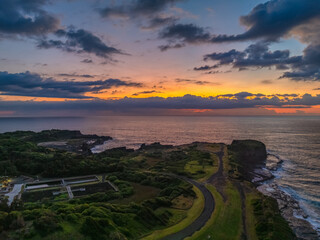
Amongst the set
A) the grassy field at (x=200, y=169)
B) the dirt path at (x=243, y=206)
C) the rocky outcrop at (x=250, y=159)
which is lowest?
the rocky outcrop at (x=250, y=159)

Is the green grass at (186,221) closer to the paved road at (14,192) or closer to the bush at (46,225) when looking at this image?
the bush at (46,225)

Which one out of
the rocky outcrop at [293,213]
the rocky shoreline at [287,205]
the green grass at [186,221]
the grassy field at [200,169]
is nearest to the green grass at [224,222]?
the green grass at [186,221]

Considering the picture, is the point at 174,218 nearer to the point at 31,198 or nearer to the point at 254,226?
the point at 254,226

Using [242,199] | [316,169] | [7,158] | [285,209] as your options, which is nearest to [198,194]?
[242,199]

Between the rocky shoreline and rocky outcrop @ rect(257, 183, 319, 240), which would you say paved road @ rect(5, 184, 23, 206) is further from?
rocky outcrop @ rect(257, 183, 319, 240)

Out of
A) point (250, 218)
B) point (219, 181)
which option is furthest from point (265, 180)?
point (250, 218)
